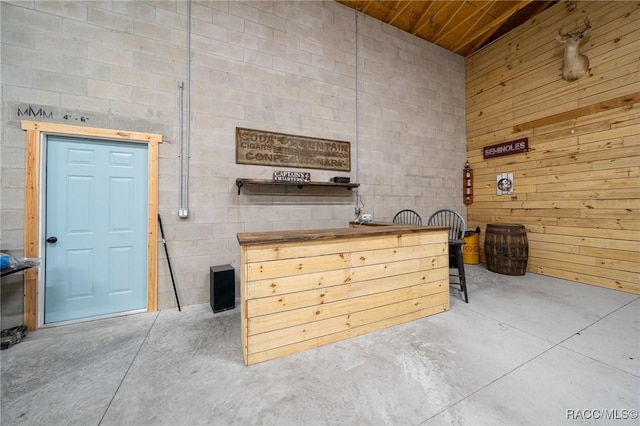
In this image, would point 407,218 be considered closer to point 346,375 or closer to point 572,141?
point 572,141

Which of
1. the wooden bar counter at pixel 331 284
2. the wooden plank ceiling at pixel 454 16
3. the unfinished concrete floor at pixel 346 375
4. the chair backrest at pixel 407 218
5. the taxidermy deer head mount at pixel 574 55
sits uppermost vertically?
the wooden plank ceiling at pixel 454 16

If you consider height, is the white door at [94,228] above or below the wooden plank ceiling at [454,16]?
below

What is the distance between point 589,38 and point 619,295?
336 centimetres

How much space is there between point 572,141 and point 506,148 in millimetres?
820

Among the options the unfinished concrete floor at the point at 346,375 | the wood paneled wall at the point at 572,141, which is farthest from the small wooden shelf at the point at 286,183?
the wood paneled wall at the point at 572,141

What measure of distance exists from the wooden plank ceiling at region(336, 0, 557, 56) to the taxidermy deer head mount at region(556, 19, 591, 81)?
0.73m

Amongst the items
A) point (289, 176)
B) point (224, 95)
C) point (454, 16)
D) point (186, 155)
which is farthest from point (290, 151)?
point (454, 16)

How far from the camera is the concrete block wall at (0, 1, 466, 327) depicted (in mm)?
2223

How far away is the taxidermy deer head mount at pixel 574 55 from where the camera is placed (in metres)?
3.14

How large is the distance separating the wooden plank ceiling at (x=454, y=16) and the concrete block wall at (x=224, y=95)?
0.55 ft

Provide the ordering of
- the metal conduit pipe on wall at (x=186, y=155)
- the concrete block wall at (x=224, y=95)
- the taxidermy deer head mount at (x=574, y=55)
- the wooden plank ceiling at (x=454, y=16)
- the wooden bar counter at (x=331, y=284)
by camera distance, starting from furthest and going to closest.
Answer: the wooden plank ceiling at (x=454, y=16) < the taxidermy deer head mount at (x=574, y=55) < the metal conduit pipe on wall at (x=186, y=155) < the concrete block wall at (x=224, y=95) < the wooden bar counter at (x=331, y=284)

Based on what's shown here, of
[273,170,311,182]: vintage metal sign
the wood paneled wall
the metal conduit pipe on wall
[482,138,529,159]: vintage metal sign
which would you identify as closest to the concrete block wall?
the metal conduit pipe on wall

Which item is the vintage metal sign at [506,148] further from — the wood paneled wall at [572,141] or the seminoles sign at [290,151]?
the seminoles sign at [290,151]

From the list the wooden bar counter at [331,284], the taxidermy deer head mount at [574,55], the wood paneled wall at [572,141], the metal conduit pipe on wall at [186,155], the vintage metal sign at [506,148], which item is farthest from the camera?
the vintage metal sign at [506,148]
